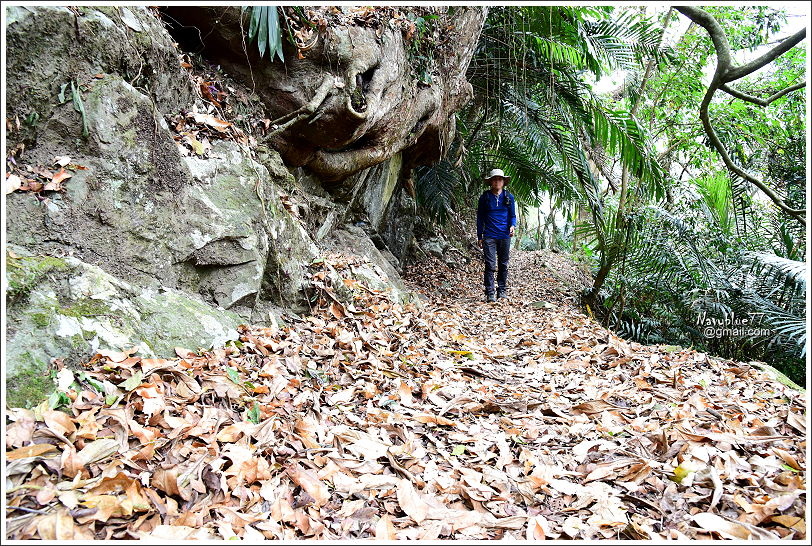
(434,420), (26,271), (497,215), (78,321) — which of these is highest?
(497,215)

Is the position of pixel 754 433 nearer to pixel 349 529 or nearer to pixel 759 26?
pixel 349 529

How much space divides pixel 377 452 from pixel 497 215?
4821mm

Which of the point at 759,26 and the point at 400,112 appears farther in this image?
the point at 759,26

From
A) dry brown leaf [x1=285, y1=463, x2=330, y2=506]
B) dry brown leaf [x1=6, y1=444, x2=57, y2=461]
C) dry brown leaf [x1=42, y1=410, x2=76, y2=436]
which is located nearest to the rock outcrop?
dry brown leaf [x1=42, y1=410, x2=76, y2=436]

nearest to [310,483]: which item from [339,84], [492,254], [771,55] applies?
[771,55]

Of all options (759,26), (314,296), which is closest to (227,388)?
(314,296)

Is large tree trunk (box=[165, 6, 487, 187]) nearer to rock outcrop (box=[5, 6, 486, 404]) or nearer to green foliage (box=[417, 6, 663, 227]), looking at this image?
rock outcrop (box=[5, 6, 486, 404])

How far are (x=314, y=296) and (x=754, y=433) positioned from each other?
2649 millimetres

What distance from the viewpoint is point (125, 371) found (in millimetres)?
1896

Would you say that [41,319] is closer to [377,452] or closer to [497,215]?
[377,452]

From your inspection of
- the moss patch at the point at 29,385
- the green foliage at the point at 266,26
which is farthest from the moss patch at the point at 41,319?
the green foliage at the point at 266,26

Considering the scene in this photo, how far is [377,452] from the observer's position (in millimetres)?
1898

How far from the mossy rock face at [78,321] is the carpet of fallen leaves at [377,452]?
80 millimetres

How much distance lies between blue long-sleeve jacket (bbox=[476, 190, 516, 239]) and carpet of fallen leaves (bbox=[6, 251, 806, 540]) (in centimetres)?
339
